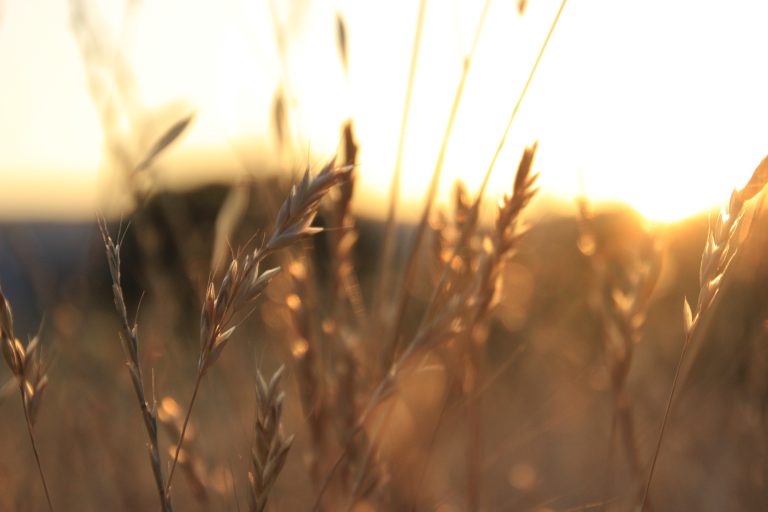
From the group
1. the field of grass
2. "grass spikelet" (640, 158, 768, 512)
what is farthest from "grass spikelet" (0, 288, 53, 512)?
"grass spikelet" (640, 158, 768, 512)

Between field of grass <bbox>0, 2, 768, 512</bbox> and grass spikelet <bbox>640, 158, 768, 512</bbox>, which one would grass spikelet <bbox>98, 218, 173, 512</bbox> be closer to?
field of grass <bbox>0, 2, 768, 512</bbox>

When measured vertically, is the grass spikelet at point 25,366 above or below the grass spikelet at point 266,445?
above

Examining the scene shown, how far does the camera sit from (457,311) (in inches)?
30.0

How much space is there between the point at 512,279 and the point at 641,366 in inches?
22.0

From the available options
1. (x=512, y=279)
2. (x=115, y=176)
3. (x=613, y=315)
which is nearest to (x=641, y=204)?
(x=613, y=315)

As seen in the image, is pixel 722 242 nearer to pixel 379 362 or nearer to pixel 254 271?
pixel 254 271

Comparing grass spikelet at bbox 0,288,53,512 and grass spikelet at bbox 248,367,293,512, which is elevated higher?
grass spikelet at bbox 0,288,53,512

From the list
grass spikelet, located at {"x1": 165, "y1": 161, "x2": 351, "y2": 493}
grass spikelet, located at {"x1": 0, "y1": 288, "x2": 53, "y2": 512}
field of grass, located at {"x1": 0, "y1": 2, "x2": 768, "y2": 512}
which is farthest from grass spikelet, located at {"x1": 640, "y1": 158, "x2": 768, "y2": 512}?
grass spikelet, located at {"x1": 0, "y1": 288, "x2": 53, "y2": 512}

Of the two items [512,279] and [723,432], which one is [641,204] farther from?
[512,279]

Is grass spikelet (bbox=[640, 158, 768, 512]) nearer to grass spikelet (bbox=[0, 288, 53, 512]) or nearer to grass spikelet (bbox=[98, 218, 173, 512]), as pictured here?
grass spikelet (bbox=[98, 218, 173, 512])

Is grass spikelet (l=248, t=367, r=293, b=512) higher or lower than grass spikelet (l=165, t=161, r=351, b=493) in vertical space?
lower

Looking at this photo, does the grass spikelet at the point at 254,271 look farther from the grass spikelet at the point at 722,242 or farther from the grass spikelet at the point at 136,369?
the grass spikelet at the point at 722,242

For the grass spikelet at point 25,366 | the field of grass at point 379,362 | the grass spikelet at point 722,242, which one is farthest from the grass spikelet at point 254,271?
the grass spikelet at point 722,242

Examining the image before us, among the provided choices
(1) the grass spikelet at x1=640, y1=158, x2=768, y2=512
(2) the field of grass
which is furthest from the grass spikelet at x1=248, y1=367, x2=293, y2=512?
(1) the grass spikelet at x1=640, y1=158, x2=768, y2=512
